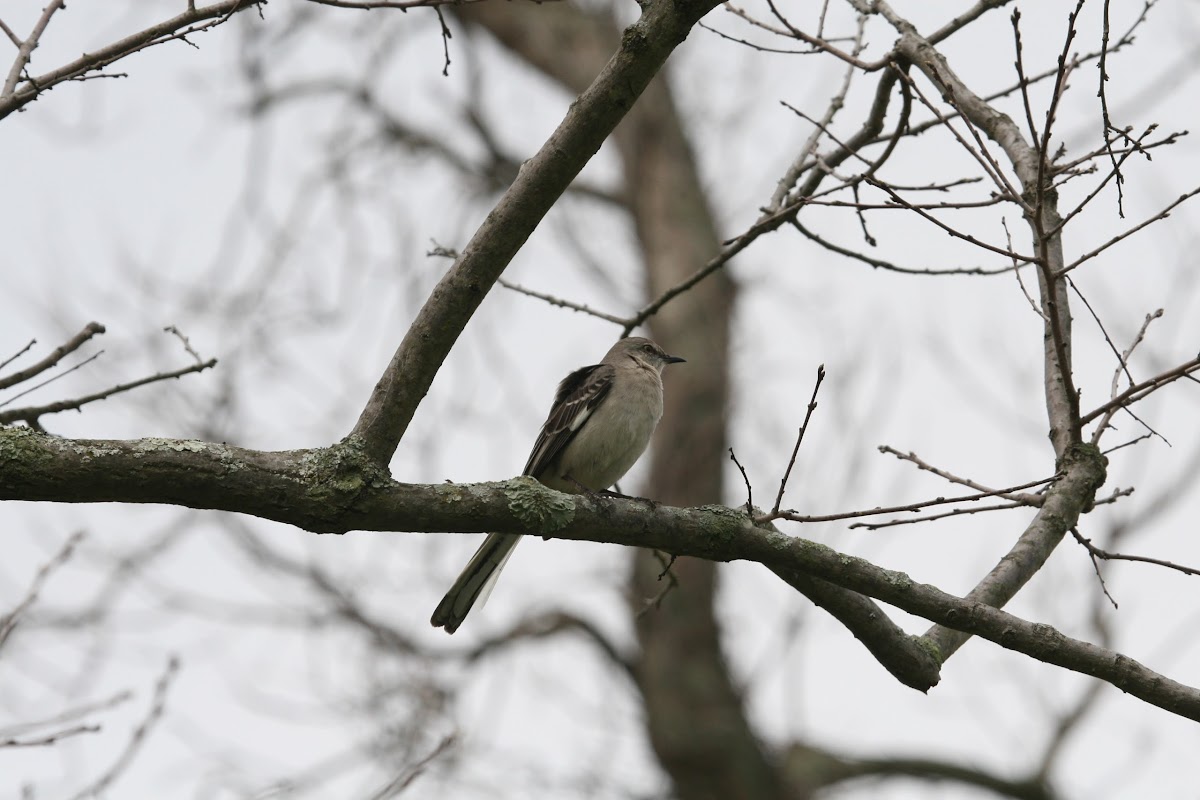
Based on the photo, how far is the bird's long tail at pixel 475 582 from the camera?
5547mm

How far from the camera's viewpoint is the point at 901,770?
43.8 ft

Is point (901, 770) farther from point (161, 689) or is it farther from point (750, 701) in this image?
point (161, 689)

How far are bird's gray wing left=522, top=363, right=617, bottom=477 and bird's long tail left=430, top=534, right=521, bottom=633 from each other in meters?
1.27

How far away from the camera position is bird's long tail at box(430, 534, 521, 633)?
5.55 m

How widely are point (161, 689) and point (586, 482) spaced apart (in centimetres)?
292

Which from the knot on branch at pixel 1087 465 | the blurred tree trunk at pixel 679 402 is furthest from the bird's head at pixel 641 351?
the knot on branch at pixel 1087 465

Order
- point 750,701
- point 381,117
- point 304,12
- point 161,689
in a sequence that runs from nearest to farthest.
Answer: point 161,689 → point 304,12 → point 750,701 → point 381,117

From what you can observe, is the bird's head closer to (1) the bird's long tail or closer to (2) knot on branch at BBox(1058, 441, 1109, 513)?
(1) the bird's long tail

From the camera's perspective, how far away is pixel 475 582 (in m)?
5.63

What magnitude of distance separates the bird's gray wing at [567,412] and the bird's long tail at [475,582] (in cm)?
127

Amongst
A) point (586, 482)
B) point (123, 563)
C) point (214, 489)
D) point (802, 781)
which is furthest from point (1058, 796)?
point (214, 489)

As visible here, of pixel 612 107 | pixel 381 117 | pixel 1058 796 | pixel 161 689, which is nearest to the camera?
pixel 612 107

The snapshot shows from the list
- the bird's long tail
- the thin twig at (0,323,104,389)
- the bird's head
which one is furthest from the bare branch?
the bird's head

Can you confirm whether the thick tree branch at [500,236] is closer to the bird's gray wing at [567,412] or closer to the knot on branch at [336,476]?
the knot on branch at [336,476]
